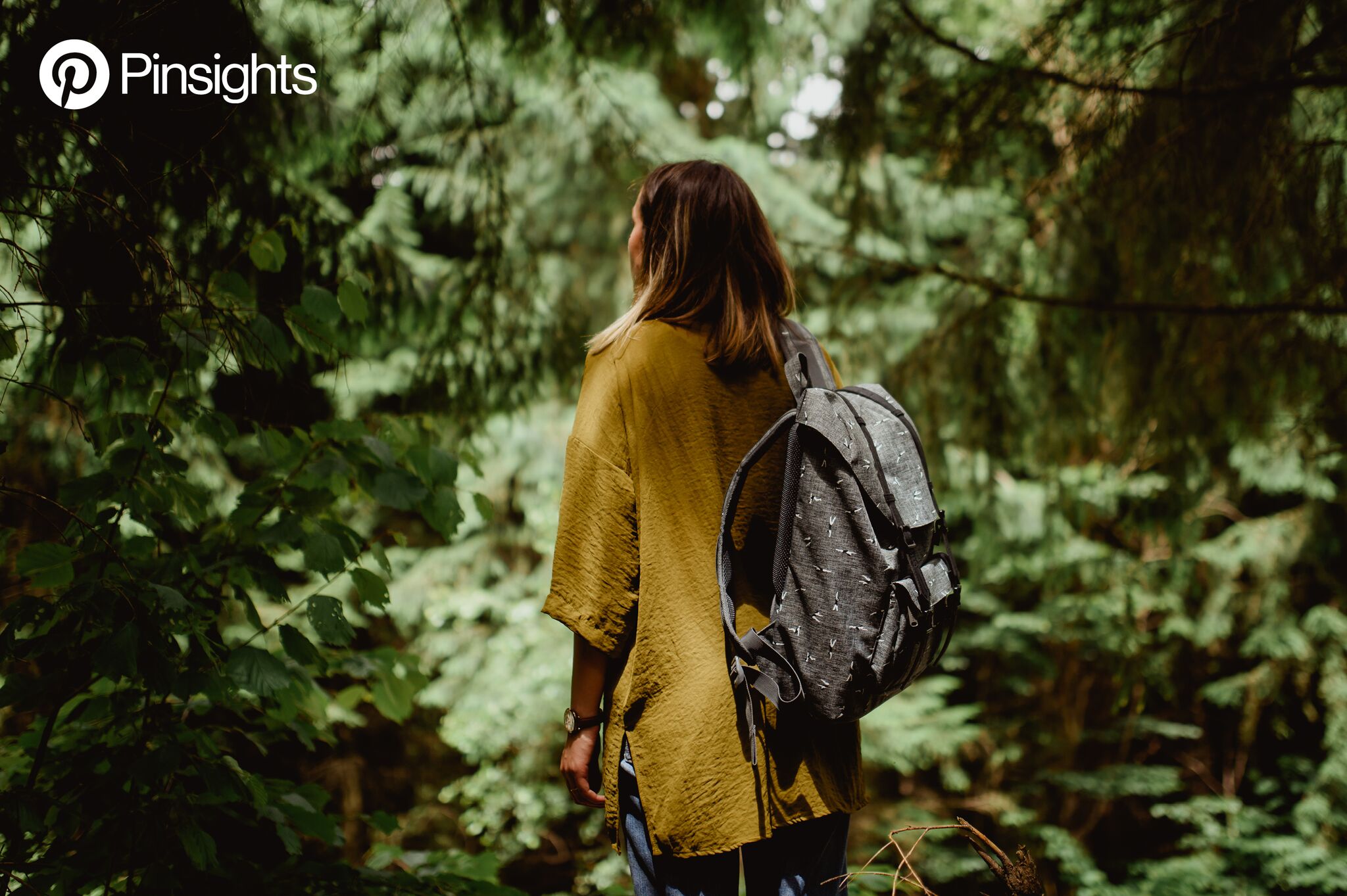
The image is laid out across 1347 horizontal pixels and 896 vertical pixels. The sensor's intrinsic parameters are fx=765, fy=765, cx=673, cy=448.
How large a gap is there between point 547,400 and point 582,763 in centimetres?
292

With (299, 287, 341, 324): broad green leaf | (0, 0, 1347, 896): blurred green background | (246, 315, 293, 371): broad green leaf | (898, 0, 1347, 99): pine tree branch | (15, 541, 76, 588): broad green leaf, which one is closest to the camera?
(15, 541, 76, 588): broad green leaf

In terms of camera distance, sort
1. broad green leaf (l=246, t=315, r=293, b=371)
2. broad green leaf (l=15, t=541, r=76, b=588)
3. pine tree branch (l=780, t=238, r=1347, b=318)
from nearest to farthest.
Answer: broad green leaf (l=15, t=541, r=76, b=588), broad green leaf (l=246, t=315, r=293, b=371), pine tree branch (l=780, t=238, r=1347, b=318)

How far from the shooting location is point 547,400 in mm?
4055

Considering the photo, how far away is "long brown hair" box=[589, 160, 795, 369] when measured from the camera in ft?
4.37

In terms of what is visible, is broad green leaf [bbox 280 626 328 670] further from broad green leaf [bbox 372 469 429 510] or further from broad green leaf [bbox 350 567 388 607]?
broad green leaf [bbox 372 469 429 510]

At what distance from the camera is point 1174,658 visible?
21.1 ft

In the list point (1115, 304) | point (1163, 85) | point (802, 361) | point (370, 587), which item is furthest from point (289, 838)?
point (1163, 85)

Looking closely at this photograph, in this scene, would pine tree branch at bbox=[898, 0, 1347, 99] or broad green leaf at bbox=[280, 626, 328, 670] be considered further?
pine tree branch at bbox=[898, 0, 1347, 99]

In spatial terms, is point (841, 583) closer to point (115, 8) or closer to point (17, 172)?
point (17, 172)

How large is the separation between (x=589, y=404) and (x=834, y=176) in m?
5.92

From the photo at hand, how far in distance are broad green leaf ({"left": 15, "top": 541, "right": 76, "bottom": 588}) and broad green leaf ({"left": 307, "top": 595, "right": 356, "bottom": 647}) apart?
41cm

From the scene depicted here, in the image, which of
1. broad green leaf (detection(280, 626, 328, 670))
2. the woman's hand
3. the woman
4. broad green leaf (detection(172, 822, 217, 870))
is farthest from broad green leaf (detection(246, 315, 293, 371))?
the woman's hand

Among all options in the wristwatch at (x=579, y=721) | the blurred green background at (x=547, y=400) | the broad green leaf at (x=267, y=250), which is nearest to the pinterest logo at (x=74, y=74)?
the blurred green background at (x=547, y=400)

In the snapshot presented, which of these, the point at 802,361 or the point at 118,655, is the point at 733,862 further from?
the point at 118,655
